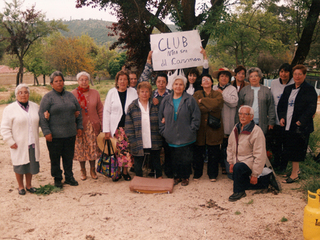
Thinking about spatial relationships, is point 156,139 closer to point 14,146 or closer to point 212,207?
point 212,207

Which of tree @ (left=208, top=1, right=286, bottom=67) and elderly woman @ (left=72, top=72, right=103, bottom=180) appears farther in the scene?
tree @ (left=208, top=1, right=286, bottom=67)

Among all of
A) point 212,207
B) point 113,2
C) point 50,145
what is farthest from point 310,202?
point 113,2

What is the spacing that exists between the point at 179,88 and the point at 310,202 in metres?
2.46

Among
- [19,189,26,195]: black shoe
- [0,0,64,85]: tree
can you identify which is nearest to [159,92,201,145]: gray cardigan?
[19,189,26,195]: black shoe

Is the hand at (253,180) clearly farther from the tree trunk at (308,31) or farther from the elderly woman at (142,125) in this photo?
the tree trunk at (308,31)

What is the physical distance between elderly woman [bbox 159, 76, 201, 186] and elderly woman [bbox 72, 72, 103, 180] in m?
1.24

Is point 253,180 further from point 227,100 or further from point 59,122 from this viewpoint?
point 59,122

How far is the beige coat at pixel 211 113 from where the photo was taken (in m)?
4.56

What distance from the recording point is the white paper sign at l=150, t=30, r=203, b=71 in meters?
5.25

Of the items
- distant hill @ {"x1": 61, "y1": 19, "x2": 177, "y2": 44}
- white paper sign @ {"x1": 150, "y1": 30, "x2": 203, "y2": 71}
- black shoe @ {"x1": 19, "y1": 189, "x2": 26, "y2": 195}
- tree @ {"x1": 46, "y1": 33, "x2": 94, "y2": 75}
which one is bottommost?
black shoe @ {"x1": 19, "y1": 189, "x2": 26, "y2": 195}

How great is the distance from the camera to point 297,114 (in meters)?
4.54

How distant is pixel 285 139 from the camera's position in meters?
4.83

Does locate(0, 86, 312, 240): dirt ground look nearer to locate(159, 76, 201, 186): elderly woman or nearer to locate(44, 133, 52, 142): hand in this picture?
locate(159, 76, 201, 186): elderly woman

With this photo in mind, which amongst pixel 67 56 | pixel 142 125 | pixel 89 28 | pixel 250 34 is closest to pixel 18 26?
pixel 67 56
